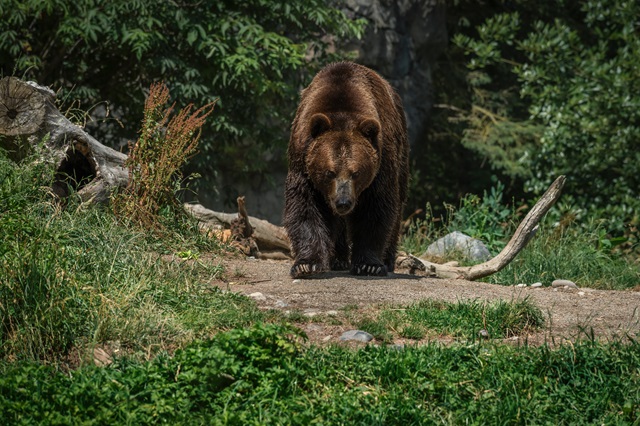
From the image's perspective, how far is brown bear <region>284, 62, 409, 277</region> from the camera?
7.20 m

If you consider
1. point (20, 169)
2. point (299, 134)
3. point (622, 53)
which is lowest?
point (20, 169)

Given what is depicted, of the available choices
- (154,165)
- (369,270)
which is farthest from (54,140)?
(369,270)

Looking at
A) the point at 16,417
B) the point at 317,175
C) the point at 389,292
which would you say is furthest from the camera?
the point at 317,175

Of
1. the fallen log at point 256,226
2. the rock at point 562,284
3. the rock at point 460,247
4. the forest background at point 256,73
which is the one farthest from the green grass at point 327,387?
the forest background at point 256,73

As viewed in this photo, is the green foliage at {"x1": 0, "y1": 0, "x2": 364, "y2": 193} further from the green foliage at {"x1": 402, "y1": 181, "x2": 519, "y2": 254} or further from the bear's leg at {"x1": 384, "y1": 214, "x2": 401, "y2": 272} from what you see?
the bear's leg at {"x1": 384, "y1": 214, "x2": 401, "y2": 272}

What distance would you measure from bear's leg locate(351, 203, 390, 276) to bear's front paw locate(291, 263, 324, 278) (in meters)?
0.47

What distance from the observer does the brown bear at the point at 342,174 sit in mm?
7203

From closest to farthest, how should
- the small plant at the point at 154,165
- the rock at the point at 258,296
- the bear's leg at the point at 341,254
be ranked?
the rock at the point at 258,296 → the small plant at the point at 154,165 → the bear's leg at the point at 341,254

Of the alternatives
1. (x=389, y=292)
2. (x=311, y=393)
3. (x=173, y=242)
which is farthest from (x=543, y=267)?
(x=311, y=393)

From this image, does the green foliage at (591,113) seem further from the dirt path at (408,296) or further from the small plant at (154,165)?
the small plant at (154,165)

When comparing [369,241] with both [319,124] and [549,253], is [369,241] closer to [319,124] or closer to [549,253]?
[319,124]

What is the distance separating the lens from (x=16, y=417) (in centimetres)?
411

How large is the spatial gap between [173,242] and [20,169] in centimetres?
152

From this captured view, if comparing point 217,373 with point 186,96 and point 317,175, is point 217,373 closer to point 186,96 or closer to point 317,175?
point 317,175
